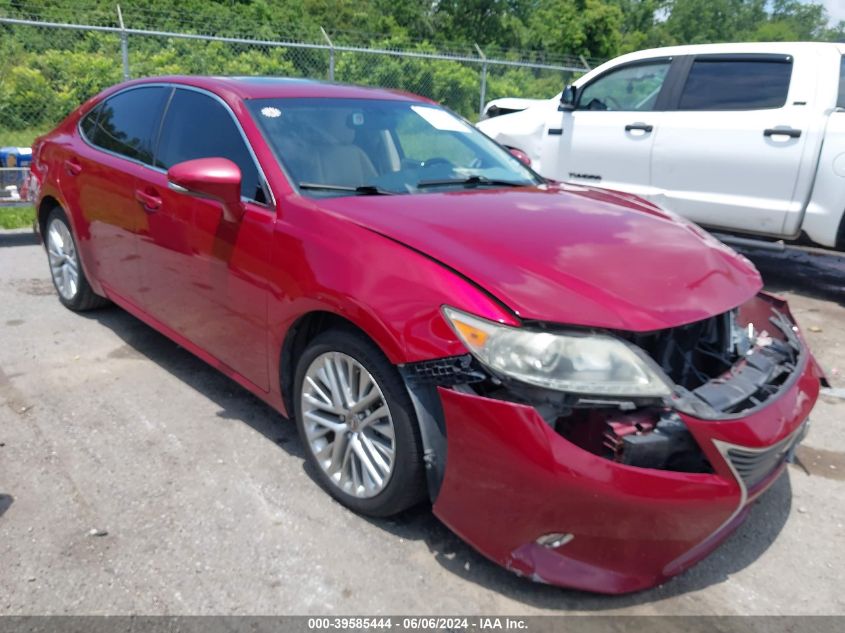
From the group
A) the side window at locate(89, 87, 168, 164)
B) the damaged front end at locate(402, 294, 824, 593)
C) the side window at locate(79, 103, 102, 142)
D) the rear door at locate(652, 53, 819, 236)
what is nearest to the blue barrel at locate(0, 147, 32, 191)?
the side window at locate(79, 103, 102, 142)

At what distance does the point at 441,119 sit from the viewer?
406 centimetres

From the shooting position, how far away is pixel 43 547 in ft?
8.78

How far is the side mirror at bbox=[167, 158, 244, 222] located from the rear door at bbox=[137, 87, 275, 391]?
0.06 metres

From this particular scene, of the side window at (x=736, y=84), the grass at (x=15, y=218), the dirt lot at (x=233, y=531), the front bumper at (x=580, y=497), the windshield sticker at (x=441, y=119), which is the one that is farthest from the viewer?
the grass at (x=15, y=218)

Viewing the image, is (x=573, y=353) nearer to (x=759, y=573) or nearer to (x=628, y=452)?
(x=628, y=452)

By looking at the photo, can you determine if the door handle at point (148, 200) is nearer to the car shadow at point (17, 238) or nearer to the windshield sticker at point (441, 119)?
the windshield sticker at point (441, 119)

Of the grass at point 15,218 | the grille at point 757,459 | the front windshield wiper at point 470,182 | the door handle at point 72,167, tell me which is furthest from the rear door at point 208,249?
the grass at point 15,218

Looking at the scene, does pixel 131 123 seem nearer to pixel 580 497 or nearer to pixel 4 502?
pixel 4 502

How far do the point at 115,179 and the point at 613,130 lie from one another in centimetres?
455

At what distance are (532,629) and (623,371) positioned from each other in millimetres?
873

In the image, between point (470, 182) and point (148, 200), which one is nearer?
point (470, 182)

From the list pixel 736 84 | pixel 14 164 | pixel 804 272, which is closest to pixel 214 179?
pixel 736 84

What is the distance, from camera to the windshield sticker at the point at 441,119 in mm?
3959

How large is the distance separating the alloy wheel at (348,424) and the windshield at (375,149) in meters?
0.77
